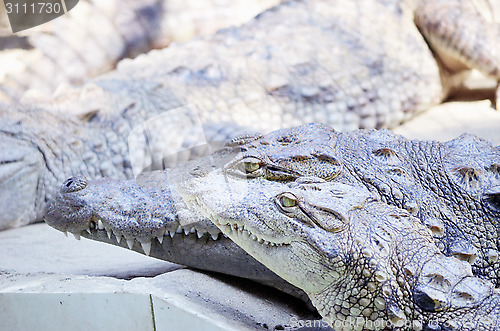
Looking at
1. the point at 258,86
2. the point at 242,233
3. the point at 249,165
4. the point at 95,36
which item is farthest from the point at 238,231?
the point at 95,36

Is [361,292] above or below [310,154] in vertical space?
below

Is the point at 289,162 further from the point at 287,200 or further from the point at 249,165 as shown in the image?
the point at 287,200

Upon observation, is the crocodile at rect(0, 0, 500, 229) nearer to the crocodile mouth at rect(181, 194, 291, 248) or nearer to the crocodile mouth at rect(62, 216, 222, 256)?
the crocodile mouth at rect(62, 216, 222, 256)

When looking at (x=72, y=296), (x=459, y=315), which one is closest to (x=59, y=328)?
(x=72, y=296)

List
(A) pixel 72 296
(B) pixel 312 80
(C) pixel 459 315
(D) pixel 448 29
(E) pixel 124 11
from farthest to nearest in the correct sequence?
(E) pixel 124 11 < (D) pixel 448 29 < (B) pixel 312 80 < (A) pixel 72 296 < (C) pixel 459 315

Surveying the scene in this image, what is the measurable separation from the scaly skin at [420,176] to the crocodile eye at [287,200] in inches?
9.1

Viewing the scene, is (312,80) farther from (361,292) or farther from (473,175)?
(361,292)

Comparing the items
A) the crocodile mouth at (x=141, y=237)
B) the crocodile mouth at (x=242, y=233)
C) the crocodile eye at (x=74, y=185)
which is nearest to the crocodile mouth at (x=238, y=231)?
the crocodile mouth at (x=242, y=233)

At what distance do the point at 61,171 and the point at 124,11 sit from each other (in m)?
1.71

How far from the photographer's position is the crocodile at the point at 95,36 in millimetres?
4121

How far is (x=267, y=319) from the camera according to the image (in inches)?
68.7

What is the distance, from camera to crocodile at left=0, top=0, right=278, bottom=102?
412cm

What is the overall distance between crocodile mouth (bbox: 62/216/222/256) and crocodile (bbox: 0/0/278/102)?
2111 millimetres

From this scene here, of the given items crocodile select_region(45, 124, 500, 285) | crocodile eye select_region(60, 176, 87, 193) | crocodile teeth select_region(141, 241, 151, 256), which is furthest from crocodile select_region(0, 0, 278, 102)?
crocodile teeth select_region(141, 241, 151, 256)
